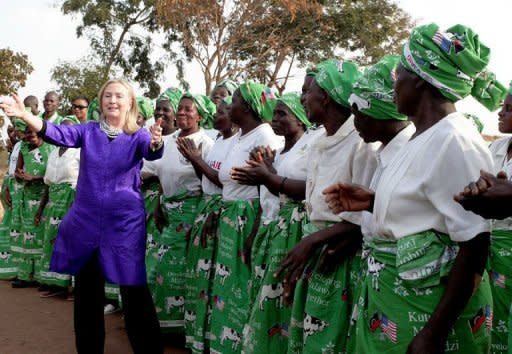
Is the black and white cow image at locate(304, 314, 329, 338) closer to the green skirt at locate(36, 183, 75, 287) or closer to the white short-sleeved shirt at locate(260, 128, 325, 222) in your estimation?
the white short-sleeved shirt at locate(260, 128, 325, 222)

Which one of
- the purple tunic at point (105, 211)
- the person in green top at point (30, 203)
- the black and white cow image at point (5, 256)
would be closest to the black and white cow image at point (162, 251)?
the purple tunic at point (105, 211)

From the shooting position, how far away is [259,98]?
187 inches

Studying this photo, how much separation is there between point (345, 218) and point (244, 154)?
1.75 metres

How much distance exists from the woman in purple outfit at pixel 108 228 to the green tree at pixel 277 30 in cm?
1541

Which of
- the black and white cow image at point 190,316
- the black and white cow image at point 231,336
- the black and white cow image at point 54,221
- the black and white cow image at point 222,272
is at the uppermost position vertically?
the black and white cow image at point 222,272

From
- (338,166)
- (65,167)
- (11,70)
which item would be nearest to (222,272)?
(338,166)

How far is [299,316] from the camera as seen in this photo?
11.0 ft

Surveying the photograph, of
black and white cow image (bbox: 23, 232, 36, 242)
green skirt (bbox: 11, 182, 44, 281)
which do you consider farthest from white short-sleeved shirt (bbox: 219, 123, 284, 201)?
black and white cow image (bbox: 23, 232, 36, 242)

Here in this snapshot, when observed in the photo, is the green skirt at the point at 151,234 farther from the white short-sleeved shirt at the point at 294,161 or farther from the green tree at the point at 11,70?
the green tree at the point at 11,70

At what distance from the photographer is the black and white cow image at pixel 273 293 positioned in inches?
150

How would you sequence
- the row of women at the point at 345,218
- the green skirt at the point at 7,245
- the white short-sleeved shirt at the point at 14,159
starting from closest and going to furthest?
1. the row of women at the point at 345,218
2. the white short-sleeved shirt at the point at 14,159
3. the green skirt at the point at 7,245

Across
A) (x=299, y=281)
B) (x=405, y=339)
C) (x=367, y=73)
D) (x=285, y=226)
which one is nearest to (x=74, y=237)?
(x=285, y=226)

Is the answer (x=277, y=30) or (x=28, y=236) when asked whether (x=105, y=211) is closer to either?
(x=28, y=236)

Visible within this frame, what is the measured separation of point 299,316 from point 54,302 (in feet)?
16.8
